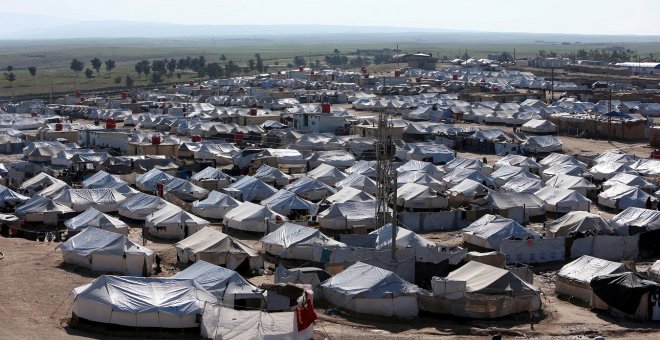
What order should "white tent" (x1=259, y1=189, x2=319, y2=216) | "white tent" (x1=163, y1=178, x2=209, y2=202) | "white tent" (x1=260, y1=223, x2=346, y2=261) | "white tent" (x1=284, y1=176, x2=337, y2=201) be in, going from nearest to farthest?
"white tent" (x1=260, y1=223, x2=346, y2=261)
"white tent" (x1=259, y1=189, x2=319, y2=216)
"white tent" (x1=163, y1=178, x2=209, y2=202)
"white tent" (x1=284, y1=176, x2=337, y2=201)

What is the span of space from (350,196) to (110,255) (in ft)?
32.6

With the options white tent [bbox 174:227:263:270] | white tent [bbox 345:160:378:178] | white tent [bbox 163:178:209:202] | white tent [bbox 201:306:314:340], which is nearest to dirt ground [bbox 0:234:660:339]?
white tent [bbox 201:306:314:340]

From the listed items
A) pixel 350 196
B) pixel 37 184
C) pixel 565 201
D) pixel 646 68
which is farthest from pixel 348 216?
pixel 646 68

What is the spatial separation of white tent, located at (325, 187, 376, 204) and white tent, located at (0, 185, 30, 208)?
9549 millimetres

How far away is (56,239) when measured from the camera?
27484mm

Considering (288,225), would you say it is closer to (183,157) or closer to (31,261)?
(31,261)

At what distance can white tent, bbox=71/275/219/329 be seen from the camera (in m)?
18.1

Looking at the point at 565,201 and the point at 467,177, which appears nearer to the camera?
the point at 565,201

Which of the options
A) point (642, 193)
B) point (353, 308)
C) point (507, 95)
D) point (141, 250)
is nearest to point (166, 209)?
point (141, 250)

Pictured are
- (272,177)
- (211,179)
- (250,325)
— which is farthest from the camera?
(272,177)

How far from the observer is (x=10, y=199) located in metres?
31.8

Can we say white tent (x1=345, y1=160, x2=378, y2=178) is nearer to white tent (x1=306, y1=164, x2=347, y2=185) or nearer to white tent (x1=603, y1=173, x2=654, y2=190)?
white tent (x1=306, y1=164, x2=347, y2=185)

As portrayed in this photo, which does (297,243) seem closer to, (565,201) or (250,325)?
(250,325)

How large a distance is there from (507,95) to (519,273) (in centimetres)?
5446
